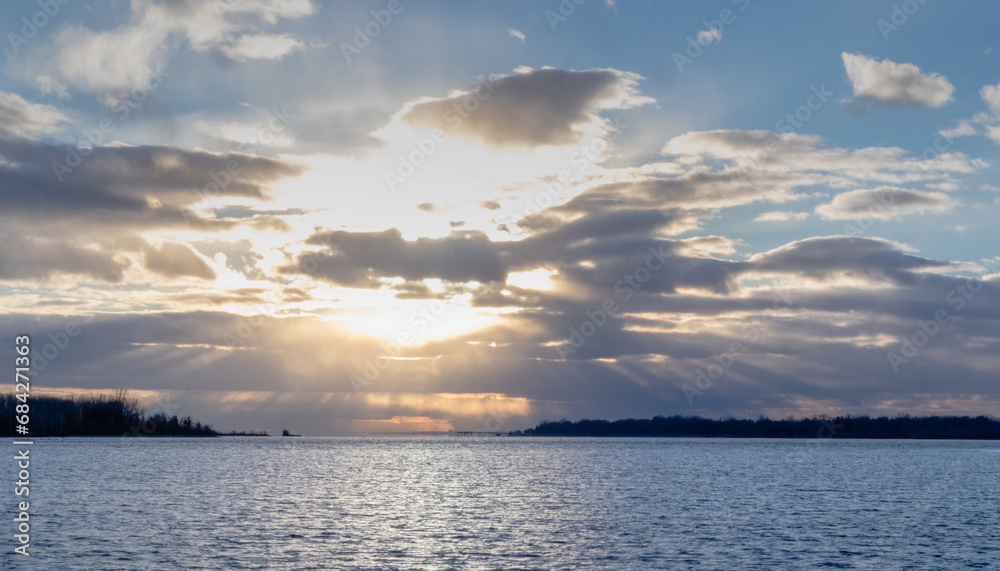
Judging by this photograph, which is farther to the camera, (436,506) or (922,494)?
(922,494)

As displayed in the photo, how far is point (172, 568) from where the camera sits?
47.9 metres

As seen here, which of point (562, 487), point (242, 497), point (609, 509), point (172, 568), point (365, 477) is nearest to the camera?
point (172, 568)

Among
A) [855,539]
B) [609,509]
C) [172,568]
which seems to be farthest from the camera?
[609,509]

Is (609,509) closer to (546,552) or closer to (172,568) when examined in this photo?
(546,552)

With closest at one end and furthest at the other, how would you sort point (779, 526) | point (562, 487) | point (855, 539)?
point (855, 539) < point (779, 526) < point (562, 487)

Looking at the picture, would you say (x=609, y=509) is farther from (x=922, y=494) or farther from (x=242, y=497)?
(x=922, y=494)

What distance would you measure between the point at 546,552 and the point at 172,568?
2497cm

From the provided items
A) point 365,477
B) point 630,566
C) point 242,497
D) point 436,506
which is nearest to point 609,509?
point 436,506

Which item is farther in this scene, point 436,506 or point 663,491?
point 663,491

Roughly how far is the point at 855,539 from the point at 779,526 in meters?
8.69

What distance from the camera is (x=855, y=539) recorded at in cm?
6247

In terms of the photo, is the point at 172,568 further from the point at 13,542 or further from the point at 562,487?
the point at 562,487

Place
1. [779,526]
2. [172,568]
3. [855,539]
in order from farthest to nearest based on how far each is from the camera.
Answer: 1. [779,526]
2. [855,539]
3. [172,568]

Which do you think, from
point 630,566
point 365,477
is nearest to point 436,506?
point 630,566
